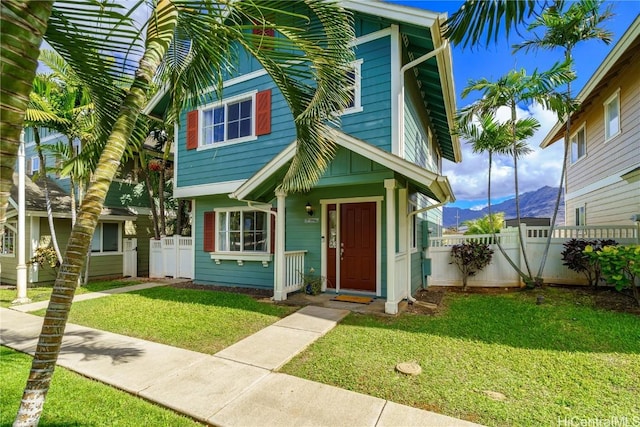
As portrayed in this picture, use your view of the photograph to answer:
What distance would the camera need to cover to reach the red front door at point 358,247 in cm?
720

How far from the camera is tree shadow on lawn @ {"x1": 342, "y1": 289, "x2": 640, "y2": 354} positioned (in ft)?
14.3

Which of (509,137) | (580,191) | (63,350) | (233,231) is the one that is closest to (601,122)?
(580,191)

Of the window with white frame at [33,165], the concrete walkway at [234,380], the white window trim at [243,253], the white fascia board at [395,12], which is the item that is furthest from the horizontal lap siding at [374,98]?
the window with white frame at [33,165]

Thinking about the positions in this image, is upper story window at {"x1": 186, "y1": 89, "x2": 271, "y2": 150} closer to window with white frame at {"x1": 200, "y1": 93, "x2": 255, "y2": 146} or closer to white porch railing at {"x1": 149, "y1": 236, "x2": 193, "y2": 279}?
window with white frame at {"x1": 200, "y1": 93, "x2": 255, "y2": 146}

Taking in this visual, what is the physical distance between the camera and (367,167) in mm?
5809

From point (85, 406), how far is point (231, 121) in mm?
7660

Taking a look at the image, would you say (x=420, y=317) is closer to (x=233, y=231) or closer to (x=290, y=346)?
(x=290, y=346)

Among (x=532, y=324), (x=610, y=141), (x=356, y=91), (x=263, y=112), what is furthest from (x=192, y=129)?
(x=610, y=141)

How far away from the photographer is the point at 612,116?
9703mm

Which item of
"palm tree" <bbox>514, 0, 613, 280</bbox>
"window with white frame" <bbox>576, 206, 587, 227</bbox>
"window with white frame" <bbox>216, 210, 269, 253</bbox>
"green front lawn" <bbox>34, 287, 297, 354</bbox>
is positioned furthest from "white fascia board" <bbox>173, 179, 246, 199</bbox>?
"window with white frame" <bbox>576, 206, 587, 227</bbox>

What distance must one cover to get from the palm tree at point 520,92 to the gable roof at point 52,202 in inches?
427

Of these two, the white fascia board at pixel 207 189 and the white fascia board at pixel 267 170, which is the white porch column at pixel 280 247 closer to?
the white fascia board at pixel 267 170

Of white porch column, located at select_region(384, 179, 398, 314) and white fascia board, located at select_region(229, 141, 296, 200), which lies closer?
white porch column, located at select_region(384, 179, 398, 314)

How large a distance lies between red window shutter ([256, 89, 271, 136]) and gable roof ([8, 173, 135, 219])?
18.0ft
